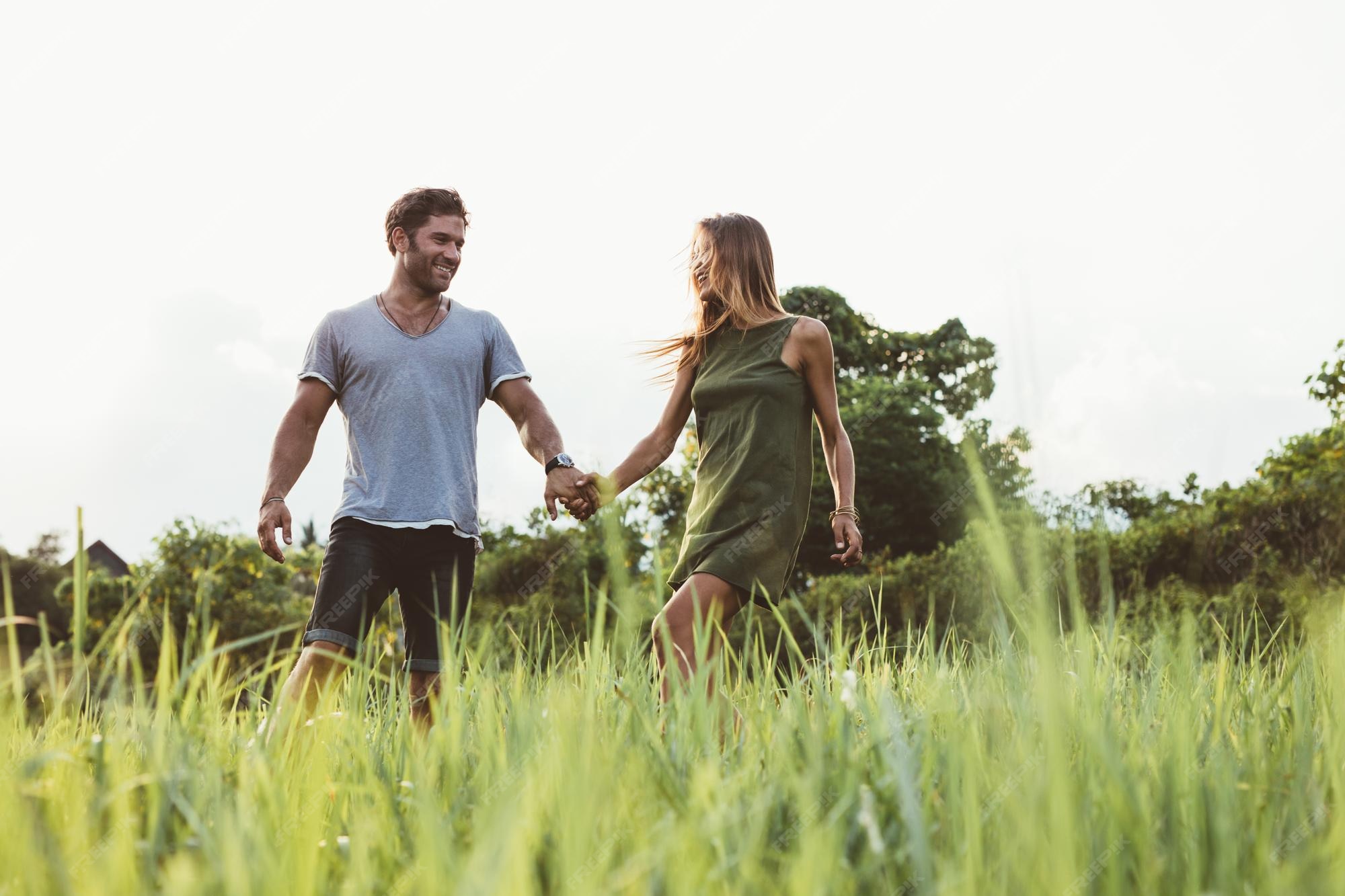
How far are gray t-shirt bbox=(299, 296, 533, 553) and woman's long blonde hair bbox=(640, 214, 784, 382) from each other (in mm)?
817

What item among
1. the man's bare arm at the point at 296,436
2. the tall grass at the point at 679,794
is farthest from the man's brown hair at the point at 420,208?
the tall grass at the point at 679,794

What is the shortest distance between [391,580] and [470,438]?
1.86 feet

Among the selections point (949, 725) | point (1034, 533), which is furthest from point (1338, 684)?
point (1034, 533)

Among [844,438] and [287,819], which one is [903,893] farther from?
[844,438]

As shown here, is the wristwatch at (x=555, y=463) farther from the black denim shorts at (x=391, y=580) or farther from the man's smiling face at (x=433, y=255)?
the man's smiling face at (x=433, y=255)

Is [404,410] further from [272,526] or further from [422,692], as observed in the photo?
[422,692]

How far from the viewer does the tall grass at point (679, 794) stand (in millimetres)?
1511

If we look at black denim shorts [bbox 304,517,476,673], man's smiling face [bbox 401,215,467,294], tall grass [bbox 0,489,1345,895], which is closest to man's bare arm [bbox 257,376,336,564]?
black denim shorts [bbox 304,517,476,673]

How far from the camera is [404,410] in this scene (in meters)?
3.85

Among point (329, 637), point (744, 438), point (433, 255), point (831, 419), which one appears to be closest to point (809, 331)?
point (831, 419)

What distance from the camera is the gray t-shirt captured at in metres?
3.80

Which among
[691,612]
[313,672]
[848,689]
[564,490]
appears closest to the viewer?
[848,689]

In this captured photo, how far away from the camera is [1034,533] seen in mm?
1322

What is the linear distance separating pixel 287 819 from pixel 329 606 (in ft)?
6.32
